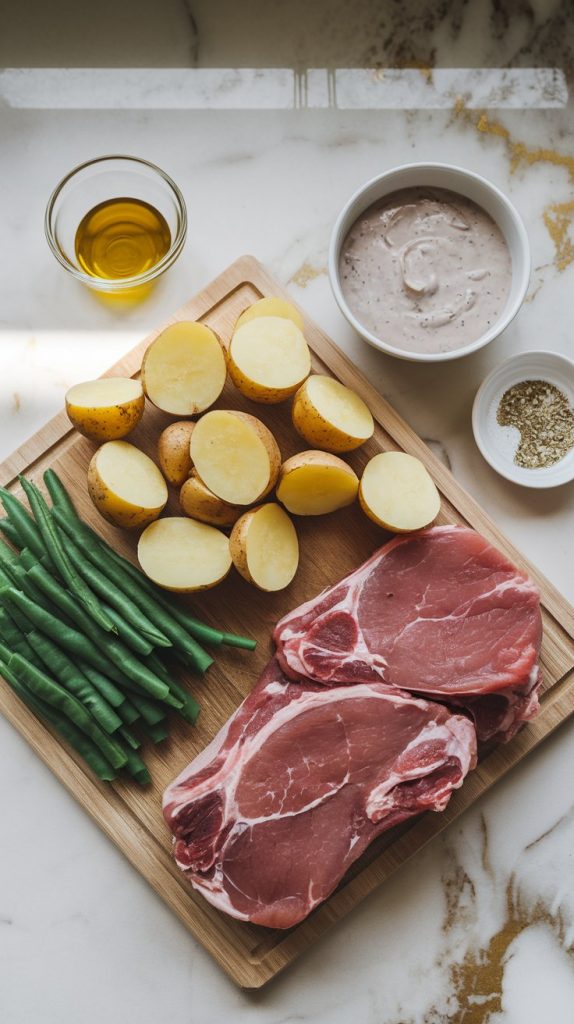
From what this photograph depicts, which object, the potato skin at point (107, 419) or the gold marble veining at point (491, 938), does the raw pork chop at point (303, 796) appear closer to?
the gold marble veining at point (491, 938)

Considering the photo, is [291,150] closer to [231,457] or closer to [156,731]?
[231,457]

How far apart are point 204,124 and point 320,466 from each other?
1.21m

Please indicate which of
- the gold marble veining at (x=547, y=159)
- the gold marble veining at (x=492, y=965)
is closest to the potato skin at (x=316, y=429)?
the gold marble veining at (x=547, y=159)

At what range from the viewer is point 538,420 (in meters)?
2.91

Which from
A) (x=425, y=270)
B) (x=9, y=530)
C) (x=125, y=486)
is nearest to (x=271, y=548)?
(x=125, y=486)

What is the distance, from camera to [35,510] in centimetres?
271

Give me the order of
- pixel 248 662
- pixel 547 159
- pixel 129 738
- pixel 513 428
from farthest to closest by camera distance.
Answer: pixel 547 159 → pixel 513 428 → pixel 248 662 → pixel 129 738

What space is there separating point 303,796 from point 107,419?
3.85 ft

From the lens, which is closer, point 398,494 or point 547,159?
point 398,494

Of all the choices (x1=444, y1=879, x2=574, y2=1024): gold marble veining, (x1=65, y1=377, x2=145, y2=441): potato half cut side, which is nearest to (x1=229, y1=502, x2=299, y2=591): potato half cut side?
(x1=65, y1=377, x2=145, y2=441): potato half cut side

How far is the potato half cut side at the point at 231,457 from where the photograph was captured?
2.63 meters

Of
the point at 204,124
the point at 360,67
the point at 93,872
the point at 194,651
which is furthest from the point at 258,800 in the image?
the point at 360,67

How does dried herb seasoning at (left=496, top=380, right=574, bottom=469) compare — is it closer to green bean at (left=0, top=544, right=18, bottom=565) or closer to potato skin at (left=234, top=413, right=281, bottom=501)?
potato skin at (left=234, top=413, right=281, bottom=501)

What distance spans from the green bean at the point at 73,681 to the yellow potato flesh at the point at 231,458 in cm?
64
